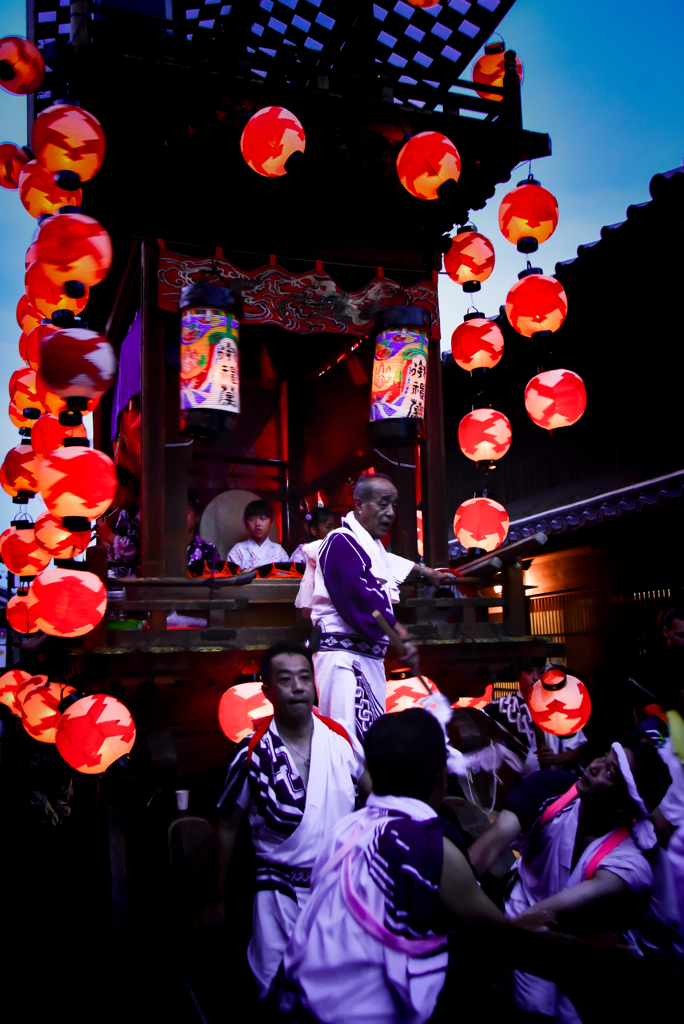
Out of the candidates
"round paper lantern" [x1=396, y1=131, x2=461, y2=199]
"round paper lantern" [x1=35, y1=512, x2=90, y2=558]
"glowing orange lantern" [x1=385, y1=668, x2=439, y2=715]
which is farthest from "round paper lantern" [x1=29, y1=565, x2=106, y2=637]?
"round paper lantern" [x1=396, y1=131, x2=461, y2=199]

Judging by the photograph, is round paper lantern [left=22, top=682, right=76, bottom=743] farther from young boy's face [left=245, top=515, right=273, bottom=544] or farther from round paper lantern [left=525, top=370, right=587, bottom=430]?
round paper lantern [left=525, top=370, right=587, bottom=430]

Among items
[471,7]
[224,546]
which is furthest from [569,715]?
[471,7]

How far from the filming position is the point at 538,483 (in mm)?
11938

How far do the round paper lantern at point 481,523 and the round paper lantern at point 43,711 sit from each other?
4481mm

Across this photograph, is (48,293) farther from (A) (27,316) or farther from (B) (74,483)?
(A) (27,316)

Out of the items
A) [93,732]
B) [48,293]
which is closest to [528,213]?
[48,293]

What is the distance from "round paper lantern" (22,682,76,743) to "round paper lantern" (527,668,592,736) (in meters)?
4.78

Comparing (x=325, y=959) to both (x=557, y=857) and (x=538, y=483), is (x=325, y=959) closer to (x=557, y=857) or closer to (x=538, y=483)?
(x=557, y=857)

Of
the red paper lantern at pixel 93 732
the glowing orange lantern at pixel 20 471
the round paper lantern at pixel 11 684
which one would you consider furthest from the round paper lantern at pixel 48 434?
the red paper lantern at pixel 93 732

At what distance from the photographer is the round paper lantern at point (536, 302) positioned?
6445 millimetres

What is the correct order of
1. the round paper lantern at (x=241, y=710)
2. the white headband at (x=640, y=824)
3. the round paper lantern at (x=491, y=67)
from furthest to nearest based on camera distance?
the round paper lantern at (x=491, y=67), the round paper lantern at (x=241, y=710), the white headband at (x=640, y=824)

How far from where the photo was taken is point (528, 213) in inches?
257

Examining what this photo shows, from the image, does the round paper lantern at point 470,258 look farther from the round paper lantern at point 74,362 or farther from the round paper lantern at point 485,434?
the round paper lantern at point 74,362

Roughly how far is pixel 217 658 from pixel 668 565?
5908 millimetres
